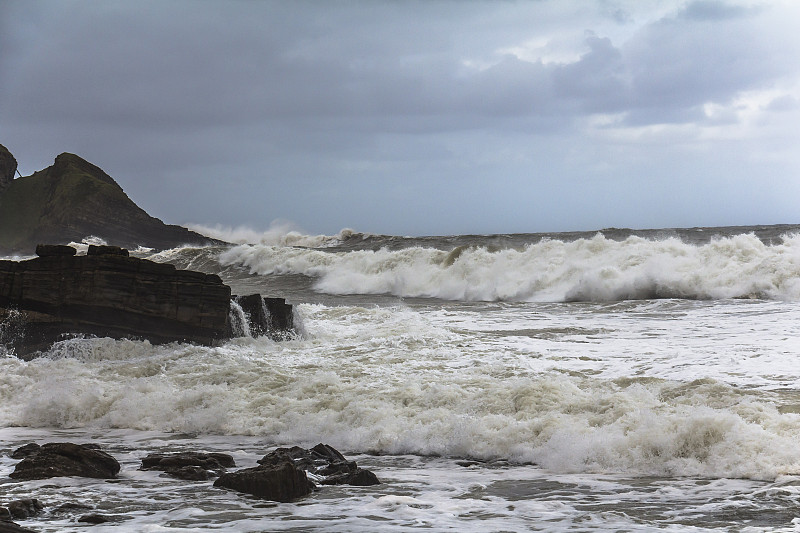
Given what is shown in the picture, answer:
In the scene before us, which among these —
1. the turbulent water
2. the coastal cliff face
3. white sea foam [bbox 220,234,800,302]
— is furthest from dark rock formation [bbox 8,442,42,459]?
the coastal cliff face

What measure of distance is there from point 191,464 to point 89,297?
7.13 metres

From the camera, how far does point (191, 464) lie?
8.16 metres

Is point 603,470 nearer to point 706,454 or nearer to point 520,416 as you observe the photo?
point 706,454

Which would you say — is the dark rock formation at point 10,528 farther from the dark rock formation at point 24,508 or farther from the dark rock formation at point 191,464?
the dark rock formation at point 191,464

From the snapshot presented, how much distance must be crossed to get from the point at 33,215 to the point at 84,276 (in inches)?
2860

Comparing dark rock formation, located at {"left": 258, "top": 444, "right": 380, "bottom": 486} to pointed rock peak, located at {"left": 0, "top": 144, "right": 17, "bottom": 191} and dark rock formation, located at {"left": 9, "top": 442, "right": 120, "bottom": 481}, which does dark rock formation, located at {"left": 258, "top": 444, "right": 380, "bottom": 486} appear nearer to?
dark rock formation, located at {"left": 9, "top": 442, "right": 120, "bottom": 481}

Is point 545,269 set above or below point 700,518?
above

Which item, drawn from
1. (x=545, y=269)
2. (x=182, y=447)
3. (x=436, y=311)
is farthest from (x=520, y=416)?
(x=545, y=269)

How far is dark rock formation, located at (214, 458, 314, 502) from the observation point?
706 centimetres

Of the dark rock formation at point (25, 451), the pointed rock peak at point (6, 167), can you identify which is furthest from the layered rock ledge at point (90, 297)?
the pointed rock peak at point (6, 167)

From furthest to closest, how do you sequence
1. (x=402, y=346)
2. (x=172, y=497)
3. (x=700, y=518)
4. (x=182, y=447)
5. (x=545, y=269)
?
1. (x=545, y=269)
2. (x=402, y=346)
3. (x=182, y=447)
4. (x=172, y=497)
5. (x=700, y=518)

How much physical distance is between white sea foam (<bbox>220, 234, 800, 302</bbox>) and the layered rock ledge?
1478cm

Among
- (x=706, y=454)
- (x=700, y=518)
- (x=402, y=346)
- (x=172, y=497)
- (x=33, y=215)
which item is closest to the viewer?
(x=700, y=518)

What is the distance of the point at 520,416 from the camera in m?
9.65
